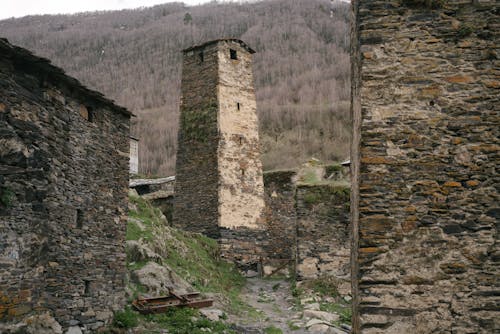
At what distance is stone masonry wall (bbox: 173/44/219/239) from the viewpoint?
1902 centimetres

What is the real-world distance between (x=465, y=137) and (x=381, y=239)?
1265mm

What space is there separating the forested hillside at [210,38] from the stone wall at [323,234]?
24.4m

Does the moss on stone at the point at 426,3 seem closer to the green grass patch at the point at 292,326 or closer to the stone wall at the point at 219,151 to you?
the green grass patch at the point at 292,326

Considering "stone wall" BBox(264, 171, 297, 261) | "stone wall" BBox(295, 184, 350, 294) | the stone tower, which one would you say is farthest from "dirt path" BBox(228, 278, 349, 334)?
"stone wall" BBox(264, 171, 297, 261)

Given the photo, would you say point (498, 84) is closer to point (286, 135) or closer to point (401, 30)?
point (401, 30)

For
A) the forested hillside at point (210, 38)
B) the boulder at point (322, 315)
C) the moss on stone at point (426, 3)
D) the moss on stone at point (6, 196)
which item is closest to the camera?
the moss on stone at point (426, 3)

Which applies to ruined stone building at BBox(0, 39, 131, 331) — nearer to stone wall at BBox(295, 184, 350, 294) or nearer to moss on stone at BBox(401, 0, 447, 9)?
stone wall at BBox(295, 184, 350, 294)

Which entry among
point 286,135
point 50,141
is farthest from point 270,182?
point 286,135

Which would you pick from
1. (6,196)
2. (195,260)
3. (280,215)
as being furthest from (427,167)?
(280,215)

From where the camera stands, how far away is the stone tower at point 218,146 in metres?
19.0

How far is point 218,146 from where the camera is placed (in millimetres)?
19109

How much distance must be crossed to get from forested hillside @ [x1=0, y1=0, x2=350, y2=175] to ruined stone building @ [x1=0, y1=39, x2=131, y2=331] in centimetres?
2866

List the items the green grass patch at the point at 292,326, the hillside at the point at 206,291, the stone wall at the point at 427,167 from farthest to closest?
the green grass patch at the point at 292,326 < the hillside at the point at 206,291 < the stone wall at the point at 427,167

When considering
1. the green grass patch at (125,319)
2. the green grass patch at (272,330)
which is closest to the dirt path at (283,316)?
the green grass patch at (272,330)
